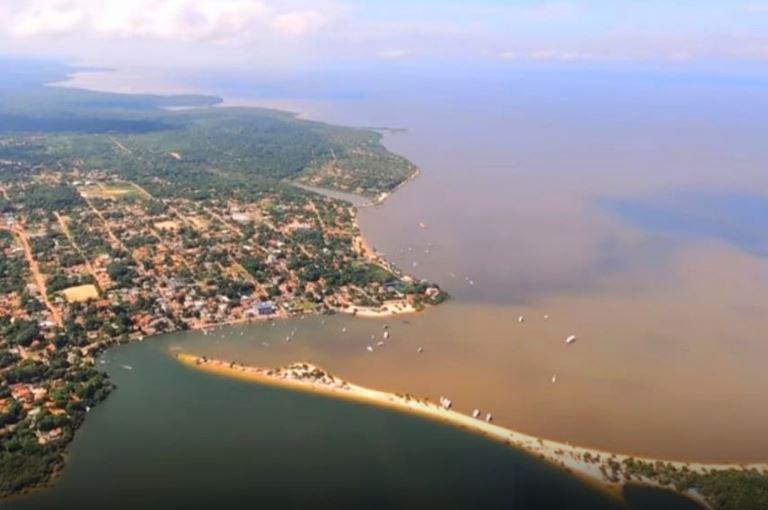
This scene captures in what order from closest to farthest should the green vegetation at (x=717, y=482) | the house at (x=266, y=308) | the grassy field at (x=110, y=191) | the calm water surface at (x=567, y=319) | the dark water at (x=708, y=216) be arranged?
the green vegetation at (x=717, y=482) < the calm water surface at (x=567, y=319) < the house at (x=266, y=308) < the dark water at (x=708, y=216) < the grassy field at (x=110, y=191)

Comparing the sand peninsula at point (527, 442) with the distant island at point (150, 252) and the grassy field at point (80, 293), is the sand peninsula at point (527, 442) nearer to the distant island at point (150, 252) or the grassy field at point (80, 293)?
the distant island at point (150, 252)

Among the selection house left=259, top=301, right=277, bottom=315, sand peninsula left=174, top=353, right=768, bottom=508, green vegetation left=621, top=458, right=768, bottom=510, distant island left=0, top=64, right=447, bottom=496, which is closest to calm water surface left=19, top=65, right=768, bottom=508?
sand peninsula left=174, top=353, right=768, bottom=508

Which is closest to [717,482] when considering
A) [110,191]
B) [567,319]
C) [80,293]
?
[567,319]

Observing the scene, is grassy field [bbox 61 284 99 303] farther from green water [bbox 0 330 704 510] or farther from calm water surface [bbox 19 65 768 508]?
green water [bbox 0 330 704 510]

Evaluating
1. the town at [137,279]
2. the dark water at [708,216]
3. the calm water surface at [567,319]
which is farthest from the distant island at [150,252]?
the dark water at [708,216]

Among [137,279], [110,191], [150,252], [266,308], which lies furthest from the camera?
[110,191]

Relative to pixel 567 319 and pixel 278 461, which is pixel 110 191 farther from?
pixel 278 461
